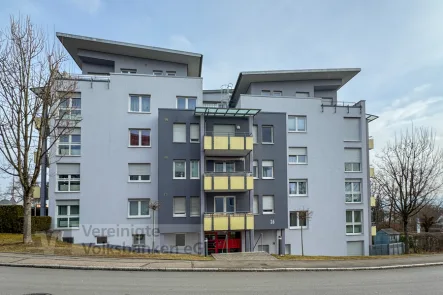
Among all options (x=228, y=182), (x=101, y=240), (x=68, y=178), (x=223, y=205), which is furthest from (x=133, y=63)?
(x=101, y=240)

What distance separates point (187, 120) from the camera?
22.9 m

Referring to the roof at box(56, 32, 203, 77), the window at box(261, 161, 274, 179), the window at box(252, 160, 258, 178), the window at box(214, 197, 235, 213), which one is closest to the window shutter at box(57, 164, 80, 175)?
the roof at box(56, 32, 203, 77)

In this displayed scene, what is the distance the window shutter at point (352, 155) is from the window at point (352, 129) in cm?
103

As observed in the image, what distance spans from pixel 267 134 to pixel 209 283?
619 inches

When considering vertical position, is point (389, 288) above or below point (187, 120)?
below

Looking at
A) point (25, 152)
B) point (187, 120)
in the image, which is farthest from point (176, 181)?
point (25, 152)

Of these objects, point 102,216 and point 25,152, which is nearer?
point 25,152

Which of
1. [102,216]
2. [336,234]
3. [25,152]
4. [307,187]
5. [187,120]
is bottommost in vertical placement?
[336,234]

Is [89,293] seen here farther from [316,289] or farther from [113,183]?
[113,183]

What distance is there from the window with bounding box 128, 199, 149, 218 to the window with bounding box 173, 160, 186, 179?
9.70ft

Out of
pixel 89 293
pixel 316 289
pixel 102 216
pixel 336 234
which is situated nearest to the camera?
pixel 89 293

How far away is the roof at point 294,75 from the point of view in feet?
90.9

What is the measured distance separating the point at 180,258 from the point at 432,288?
31.6 ft

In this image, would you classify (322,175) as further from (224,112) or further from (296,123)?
(224,112)
